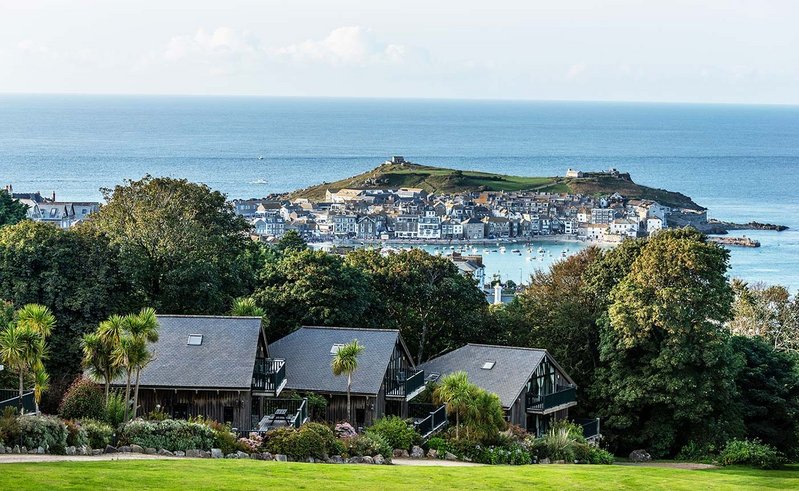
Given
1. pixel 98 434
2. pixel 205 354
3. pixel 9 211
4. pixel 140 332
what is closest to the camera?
pixel 98 434

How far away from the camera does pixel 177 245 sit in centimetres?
4078

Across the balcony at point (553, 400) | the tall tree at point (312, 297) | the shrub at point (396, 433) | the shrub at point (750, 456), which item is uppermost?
the tall tree at point (312, 297)

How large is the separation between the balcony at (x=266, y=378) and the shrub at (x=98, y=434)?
7340 millimetres

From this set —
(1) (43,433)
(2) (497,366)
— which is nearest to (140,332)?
(1) (43,433)

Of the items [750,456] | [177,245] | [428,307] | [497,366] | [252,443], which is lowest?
[750,456]

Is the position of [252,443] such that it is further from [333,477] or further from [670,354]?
[670,354]

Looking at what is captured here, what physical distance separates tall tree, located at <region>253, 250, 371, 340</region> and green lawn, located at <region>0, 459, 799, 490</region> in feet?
44.0

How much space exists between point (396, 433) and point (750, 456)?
10825 millimetres

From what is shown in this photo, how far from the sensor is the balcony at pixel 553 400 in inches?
1304

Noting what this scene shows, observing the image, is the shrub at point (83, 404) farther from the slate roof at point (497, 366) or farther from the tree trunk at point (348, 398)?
the slate roof at point (497, 366)

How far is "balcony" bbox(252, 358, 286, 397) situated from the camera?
30.2m

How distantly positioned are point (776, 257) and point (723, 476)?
123509 millimetres

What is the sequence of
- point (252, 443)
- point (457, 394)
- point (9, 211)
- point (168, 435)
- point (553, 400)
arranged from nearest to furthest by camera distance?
point (168, 435) < point (252, 443) < point (457, 394) < point (553, 400) < point (9, 211)

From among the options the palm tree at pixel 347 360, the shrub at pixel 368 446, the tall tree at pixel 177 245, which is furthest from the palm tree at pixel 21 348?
the tall tree at pixel 177 245
